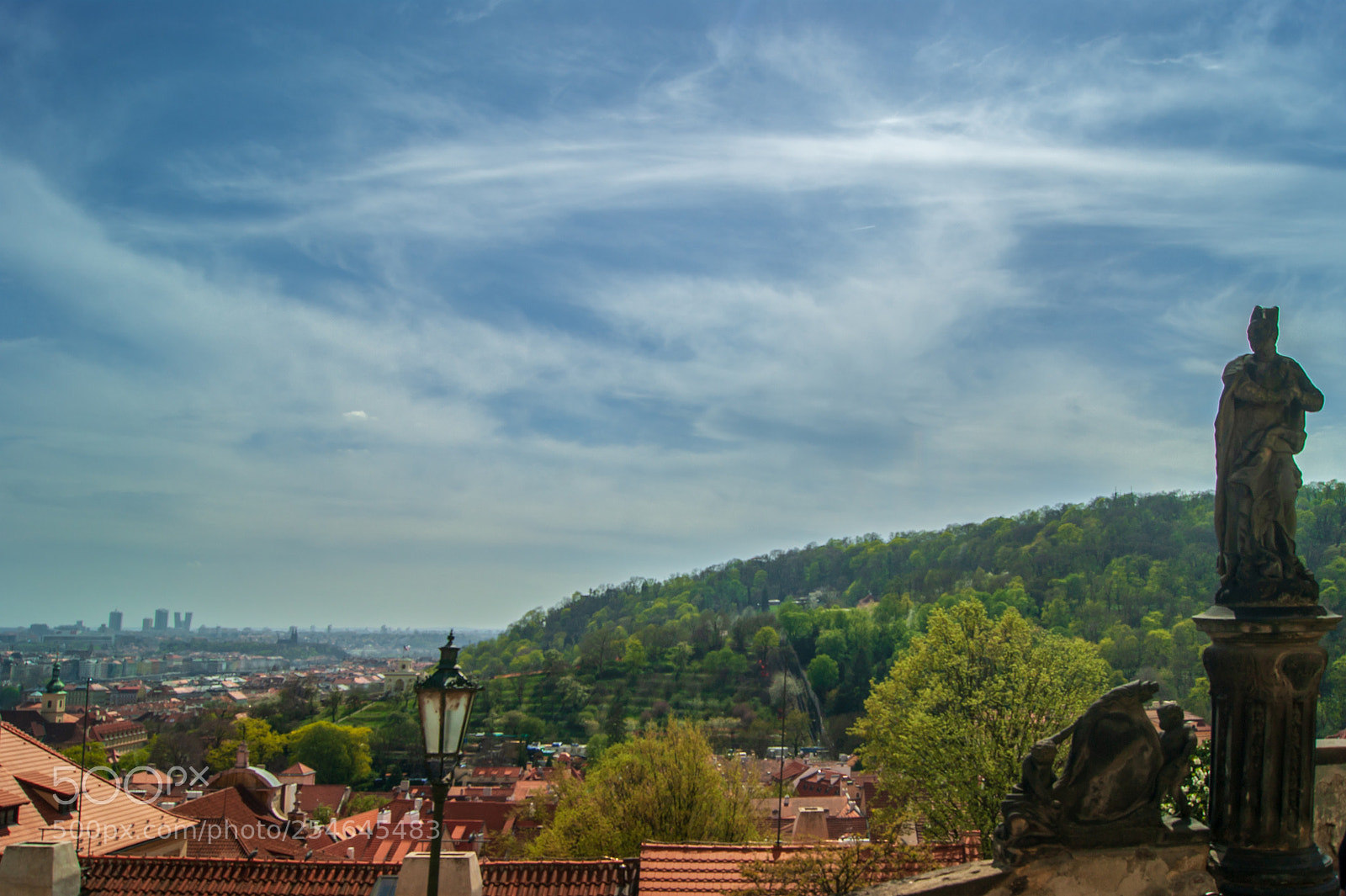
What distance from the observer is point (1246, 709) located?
573 centimetres

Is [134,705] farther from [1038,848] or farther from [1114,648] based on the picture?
[1038,848]

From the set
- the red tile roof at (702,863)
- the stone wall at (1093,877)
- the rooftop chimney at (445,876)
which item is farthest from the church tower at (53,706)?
the stone wall at (1093,877)

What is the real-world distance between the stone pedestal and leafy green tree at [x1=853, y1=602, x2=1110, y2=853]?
16021 millimetres

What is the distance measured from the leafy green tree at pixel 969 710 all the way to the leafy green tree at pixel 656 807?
4271 millimetres

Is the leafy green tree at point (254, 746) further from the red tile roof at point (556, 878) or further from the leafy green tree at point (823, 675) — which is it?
the red tile roof at point (556, 878)

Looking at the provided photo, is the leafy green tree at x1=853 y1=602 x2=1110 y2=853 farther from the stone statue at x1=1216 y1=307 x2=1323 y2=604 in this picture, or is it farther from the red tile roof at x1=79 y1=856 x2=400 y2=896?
the stone statue at x1=1216 y1=307 x2=1323 y2=604

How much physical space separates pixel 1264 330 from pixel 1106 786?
3.01 m

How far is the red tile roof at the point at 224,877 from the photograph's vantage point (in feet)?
42.7

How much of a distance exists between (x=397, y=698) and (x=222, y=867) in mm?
113687

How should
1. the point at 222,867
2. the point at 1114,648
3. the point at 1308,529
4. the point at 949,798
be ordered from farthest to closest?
the point at 1308,529, the point at 1114,648, the point at 949,798, the point at 222,867

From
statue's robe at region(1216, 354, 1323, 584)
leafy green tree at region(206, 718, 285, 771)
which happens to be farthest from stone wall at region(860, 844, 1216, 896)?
leafy green tree at region(206, 718, 285, 771)

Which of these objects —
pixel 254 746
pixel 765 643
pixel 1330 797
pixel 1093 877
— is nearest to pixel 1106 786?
pixel 1093 877

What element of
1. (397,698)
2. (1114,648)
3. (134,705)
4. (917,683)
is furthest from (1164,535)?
(134,705)

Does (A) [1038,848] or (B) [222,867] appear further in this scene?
(B) [222,867]
